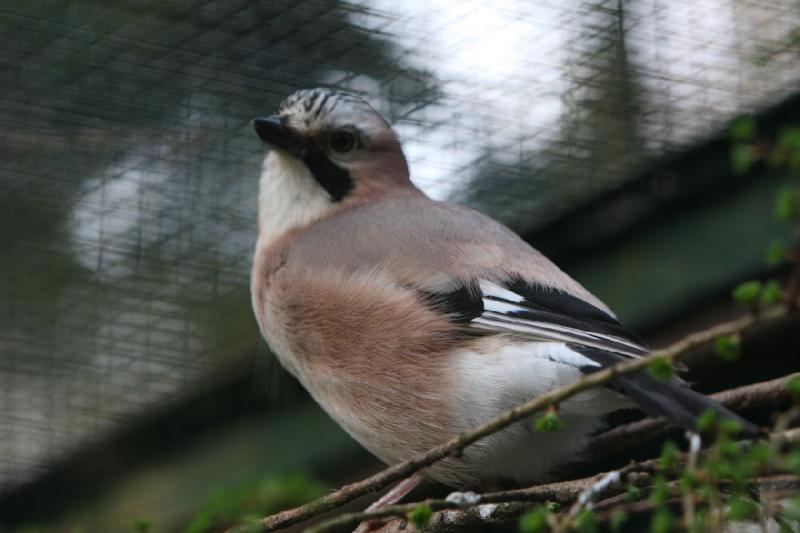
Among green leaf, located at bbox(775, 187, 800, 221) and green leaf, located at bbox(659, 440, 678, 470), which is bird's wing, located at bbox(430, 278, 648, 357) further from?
green leaf, located at bbox(775, 187, 800, 221)

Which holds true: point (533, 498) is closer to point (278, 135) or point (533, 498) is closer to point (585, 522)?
point (585, 522)

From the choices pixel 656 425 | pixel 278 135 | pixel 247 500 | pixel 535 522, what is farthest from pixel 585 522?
pixel 278 135

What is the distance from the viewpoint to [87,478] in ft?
14.6

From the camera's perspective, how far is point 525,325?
7.84 feet

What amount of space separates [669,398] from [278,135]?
1779 mm

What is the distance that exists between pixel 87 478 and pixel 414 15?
7.72ft

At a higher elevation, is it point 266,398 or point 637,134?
point 637,134

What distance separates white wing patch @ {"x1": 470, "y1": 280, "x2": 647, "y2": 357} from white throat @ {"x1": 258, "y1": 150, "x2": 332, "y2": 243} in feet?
3.10

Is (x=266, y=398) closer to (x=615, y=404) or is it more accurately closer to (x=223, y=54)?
(x=223, y=54)

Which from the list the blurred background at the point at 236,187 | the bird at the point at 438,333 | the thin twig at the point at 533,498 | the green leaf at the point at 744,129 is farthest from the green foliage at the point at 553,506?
the blurred background at the point at 236,187

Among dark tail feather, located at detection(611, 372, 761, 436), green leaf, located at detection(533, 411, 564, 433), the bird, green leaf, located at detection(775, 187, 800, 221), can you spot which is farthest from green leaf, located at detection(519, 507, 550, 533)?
the bird

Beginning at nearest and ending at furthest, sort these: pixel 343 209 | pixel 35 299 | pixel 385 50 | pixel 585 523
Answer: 1. pixel 585 523
2. pixel 343 209
3. pixel 385 50
4. pixel 35 299

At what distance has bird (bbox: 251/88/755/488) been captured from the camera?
2377mm

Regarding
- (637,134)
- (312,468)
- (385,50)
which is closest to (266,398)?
(312,468)
